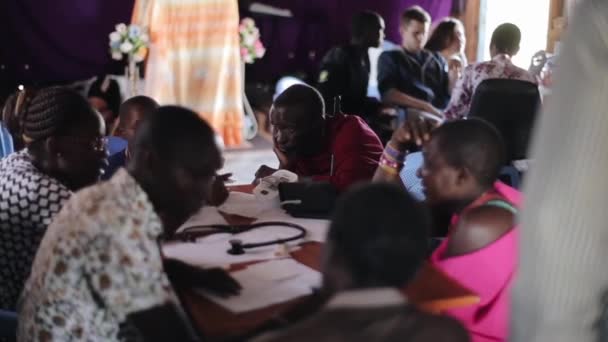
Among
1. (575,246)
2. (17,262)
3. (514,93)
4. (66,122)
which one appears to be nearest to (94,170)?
(66,122)

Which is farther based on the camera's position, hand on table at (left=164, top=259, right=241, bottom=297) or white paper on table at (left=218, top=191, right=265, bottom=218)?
white paper on table at (left=218, top=191, right=265, bottom=218)

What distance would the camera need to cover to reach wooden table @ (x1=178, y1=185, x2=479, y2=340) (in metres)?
1.37

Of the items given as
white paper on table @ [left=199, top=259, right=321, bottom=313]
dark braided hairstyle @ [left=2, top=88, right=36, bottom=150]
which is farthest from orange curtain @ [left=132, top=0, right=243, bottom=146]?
white paper on table @ [left=199, top=259, right=321, bottom=313]

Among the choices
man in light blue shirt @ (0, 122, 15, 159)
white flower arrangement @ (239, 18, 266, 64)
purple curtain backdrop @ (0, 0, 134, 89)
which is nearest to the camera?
man in light blue shirt @ (0, 122, 15, 159)

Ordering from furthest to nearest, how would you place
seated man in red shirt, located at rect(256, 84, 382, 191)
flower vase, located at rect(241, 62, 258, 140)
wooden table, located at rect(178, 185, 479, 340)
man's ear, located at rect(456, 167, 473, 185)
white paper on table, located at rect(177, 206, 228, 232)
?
flower vase, located at rect(241, 62, 258, 140), seated man in red shirt, located at rect(256, 84, 382, 191), white paper on table, located at rect(177, 206, 228, 232), man's ear, located at rect(456, 167, 473, 185), wooden table, located at rect(178, 185, 479, 340)

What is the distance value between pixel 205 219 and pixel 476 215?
0.84m

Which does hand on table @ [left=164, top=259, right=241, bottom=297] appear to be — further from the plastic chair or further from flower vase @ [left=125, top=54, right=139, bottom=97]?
flower vase @ [left=125, top=54, right=139, bottom=97]

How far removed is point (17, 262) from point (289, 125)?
1.06 metres

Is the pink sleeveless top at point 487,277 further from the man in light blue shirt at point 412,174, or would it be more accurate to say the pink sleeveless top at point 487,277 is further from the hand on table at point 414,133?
the man in light blue shirt at point 412,174

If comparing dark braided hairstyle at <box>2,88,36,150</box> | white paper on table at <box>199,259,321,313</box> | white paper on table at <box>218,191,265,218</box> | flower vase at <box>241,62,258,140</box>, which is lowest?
flower vase at <box>241,62,258,140</box>

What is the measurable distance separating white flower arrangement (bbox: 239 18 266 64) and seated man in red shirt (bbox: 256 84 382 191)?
3616mm

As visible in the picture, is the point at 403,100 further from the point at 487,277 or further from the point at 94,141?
the point at 487,277

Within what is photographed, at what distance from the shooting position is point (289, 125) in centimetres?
266

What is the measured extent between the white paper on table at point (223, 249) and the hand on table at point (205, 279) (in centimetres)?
10
